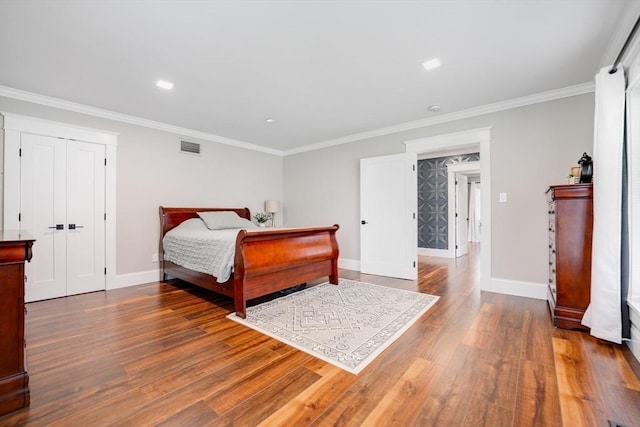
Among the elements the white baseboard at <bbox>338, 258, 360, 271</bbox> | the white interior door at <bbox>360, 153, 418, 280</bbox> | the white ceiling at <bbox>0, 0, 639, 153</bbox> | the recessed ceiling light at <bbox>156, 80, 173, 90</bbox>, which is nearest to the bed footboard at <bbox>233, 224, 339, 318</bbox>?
the white interior door at <bbox>360, 153, 418, 280</bbox>

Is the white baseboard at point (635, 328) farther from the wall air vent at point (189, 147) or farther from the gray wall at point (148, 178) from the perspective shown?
the wall air vent at point (189, 147)

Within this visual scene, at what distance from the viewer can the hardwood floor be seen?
4.69 feet

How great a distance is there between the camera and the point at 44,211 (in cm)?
340

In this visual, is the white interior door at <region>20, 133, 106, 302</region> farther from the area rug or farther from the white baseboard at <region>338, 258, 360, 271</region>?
the white baseboard at <region>338, 258, 360, 271</region>

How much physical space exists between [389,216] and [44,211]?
4634 mm

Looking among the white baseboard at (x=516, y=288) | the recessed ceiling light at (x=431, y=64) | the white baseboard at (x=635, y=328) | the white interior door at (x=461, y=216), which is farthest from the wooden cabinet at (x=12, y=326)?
the white interior door at (x=461, y=216)

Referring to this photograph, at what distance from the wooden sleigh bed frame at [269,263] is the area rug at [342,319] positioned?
0.22m

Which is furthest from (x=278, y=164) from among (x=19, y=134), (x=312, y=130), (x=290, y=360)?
(x=290, y=360)

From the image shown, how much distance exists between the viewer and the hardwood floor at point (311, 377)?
4.69ft

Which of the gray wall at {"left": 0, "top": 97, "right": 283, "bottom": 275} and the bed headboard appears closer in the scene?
the gray wall at {"left": 0, "top": 97, "right": 283, "bottom": 275}

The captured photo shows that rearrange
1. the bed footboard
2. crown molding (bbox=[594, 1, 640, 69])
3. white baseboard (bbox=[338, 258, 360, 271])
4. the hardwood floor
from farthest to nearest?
white baseboard (bbox=[338, 258, 360, 271]), the bed footboard, crown molding (bbox=[594, 1, 640, 69]), the hardwood floor

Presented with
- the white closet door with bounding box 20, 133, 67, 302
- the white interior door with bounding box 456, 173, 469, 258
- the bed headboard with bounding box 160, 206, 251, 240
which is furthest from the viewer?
the white interior door with bounding box 456, 173, 469, 258

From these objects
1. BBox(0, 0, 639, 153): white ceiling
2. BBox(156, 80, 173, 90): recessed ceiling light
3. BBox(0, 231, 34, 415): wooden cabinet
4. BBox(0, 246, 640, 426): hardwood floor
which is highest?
BBox(0, 0, 639, 153): white ceiling

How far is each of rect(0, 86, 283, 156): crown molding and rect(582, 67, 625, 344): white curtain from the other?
4.98m
